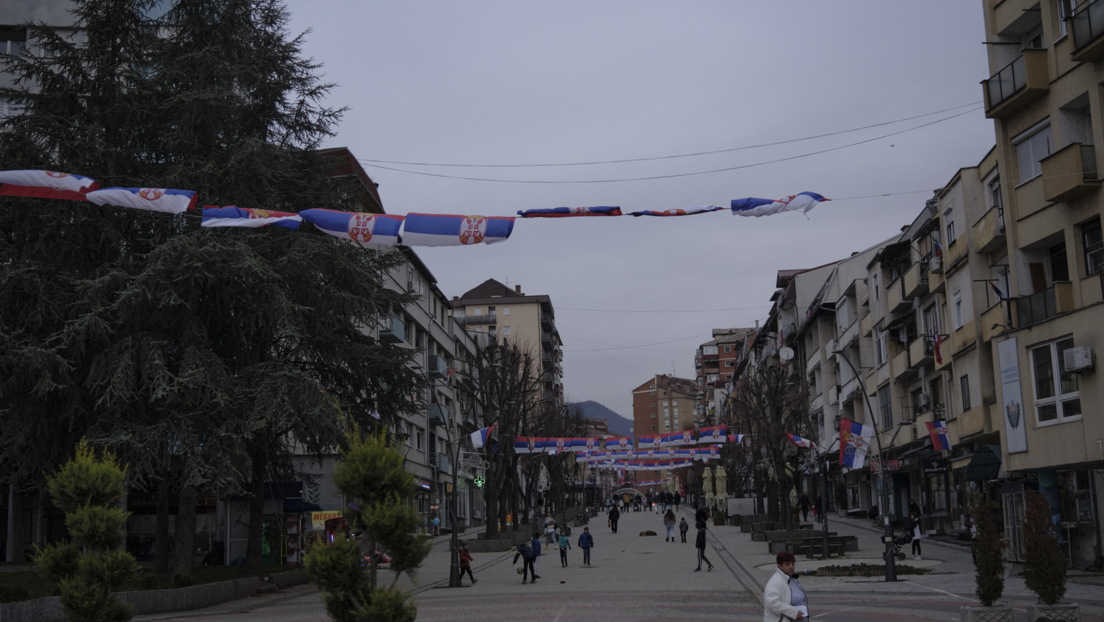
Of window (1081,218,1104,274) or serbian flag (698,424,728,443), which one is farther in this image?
serbian flag (698,424,728,443)

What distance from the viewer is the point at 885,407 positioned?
5244 cm

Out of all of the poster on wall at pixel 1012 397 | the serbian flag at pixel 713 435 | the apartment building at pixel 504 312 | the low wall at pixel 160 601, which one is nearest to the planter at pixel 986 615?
the poster on wall at pixel 1012 397

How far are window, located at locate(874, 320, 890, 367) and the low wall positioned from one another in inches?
1332

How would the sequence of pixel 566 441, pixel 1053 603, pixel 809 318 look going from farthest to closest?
pixel 809 318
pixel 566 441
pixel 1053 603

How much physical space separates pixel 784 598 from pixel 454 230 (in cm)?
859

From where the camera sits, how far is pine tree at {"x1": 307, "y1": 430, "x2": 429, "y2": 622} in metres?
12.2

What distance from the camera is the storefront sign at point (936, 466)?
4322 cm

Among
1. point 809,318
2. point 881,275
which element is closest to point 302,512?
point 881,275

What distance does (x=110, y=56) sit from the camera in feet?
93.9

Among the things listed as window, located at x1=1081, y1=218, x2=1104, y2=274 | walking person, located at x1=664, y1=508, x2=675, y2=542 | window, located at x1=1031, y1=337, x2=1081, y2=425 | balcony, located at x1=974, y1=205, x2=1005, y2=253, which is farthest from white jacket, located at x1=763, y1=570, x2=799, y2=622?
walking person, located at x1=664, y1=508, x2=675, y2=542

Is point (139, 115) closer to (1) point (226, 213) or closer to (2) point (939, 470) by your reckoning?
(1) point (226, 213)

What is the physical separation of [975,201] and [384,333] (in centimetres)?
3113

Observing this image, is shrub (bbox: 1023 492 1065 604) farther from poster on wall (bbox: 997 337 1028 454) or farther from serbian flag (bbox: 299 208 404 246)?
serbian flag (bbox: 299 208 404 246)

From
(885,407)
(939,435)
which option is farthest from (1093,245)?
(885,407)
